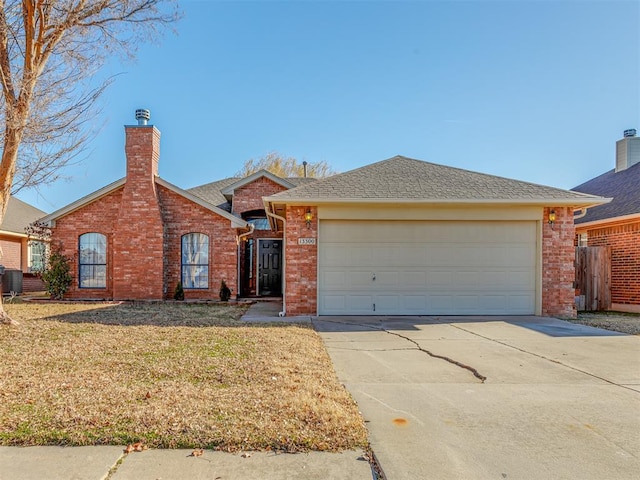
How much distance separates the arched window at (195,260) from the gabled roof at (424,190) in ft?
15.9

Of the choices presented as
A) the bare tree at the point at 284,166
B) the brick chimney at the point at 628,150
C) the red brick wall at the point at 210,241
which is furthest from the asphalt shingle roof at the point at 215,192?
the brick chimney at the point at 628,150

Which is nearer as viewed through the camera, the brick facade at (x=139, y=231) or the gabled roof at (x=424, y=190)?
the gabled roof at (x=424, y=190)

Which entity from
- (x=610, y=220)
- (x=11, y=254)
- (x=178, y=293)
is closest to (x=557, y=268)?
(x=610, y=220)

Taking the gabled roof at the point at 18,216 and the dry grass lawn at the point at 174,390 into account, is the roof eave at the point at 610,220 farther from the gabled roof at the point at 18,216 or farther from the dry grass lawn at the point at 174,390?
the gabled roof at the point at 18,216

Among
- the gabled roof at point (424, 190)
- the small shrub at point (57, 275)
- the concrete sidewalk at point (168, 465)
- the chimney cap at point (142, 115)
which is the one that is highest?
the chimney cap at point (142, 115)

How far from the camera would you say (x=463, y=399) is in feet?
13.3

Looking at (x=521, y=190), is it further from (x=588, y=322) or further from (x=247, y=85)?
(x=247, y=85)

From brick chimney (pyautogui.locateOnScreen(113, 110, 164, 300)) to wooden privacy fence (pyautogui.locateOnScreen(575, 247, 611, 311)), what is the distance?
12.3 metres

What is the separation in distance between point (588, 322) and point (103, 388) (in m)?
9.40

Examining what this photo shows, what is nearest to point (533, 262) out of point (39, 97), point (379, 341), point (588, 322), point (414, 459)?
point (588, 322)

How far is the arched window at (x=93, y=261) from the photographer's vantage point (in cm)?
1327

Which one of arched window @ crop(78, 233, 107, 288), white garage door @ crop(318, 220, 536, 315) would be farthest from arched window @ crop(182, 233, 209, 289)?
white garage door @ crop(318, 220, 536, 315)

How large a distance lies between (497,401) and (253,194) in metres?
13.6

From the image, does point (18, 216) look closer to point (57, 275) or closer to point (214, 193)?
point (57, 275)
